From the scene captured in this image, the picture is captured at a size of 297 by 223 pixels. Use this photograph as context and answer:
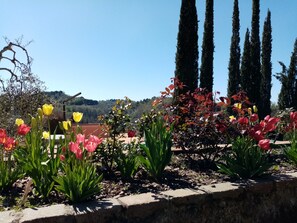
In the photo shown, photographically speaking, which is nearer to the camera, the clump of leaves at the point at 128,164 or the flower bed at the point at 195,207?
the flower bed at the point at 195,207

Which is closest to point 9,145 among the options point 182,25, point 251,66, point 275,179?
point 275,179

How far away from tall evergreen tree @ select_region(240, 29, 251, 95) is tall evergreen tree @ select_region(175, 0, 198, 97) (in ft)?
30.2

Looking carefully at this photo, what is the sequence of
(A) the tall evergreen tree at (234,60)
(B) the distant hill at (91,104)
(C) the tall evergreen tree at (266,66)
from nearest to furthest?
(B) the distant hill at (91,104), (A) the tall evergreen tree at (234,60), (C) the tall evergreen tree at (266,66)

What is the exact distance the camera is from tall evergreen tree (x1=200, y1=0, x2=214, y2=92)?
789 inches

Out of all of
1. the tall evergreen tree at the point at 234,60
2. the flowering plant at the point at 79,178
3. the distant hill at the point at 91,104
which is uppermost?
the tall evergreen tree at the point at 234,60

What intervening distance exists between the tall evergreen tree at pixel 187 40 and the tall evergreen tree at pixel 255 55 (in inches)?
357

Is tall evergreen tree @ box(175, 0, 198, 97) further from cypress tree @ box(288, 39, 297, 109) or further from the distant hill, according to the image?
cypress tree @ box(288, 39, 297, 109)

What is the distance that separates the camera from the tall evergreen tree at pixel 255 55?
Result: 73.5 feet

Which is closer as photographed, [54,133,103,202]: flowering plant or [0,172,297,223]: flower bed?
[0,172,297,223]: flower bed

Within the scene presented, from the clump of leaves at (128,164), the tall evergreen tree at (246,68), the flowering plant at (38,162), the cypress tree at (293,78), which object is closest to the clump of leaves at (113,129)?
the clump of leaves at (128,164)

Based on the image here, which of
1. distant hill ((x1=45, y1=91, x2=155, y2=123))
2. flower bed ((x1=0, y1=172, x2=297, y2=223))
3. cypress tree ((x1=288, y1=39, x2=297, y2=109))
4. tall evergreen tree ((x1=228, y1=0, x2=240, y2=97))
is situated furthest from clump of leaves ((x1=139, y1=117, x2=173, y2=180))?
cypress tree ((x1=288, y1=39, x2=297, y2=109))

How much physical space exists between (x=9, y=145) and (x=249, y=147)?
7.33 feet

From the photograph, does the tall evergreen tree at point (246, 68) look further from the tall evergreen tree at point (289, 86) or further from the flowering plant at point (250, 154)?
the flowering plant at point (250, 154)

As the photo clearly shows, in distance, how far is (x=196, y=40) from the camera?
1516 centimetres
